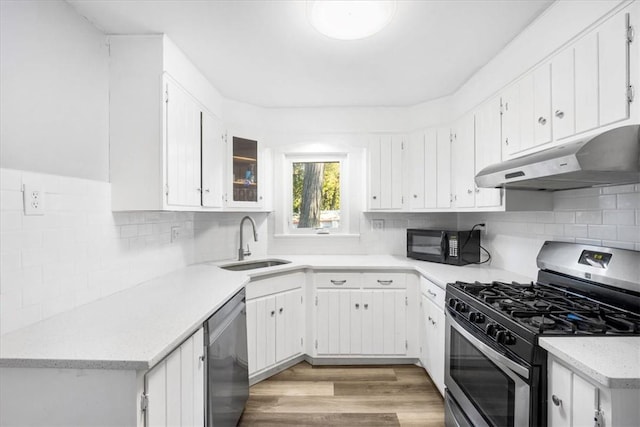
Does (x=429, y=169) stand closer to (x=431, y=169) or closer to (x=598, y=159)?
(x=431, y=169)

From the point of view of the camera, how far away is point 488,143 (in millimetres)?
2139

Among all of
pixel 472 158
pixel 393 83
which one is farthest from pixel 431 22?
pixel 472 158

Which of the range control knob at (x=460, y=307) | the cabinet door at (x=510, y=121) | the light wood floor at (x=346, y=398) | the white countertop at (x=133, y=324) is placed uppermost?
the cabinet door at (x=510, y=121)

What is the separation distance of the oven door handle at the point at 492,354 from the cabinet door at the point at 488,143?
87 cm

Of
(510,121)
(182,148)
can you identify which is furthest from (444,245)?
(182,148)

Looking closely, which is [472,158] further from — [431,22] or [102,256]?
[102,256]

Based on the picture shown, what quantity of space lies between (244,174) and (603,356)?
2.62 metres

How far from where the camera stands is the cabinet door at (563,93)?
1449 millimetres

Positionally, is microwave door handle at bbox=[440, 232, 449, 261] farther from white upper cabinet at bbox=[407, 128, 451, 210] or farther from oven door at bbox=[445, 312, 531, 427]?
oven door at bbox=[445, 312, 531, 427]

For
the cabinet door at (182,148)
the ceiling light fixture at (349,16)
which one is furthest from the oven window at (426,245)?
the cabinet door at (182,148)

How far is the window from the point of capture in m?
3.32

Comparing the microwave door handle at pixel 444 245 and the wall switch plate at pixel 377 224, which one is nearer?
the microwave door handle at pixel 444 245

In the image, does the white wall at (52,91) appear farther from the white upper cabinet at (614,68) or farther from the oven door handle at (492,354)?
the white upper cabinet at (614,68)

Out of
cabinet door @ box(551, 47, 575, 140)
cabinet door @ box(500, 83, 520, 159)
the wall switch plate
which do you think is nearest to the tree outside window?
the wall switch plate
